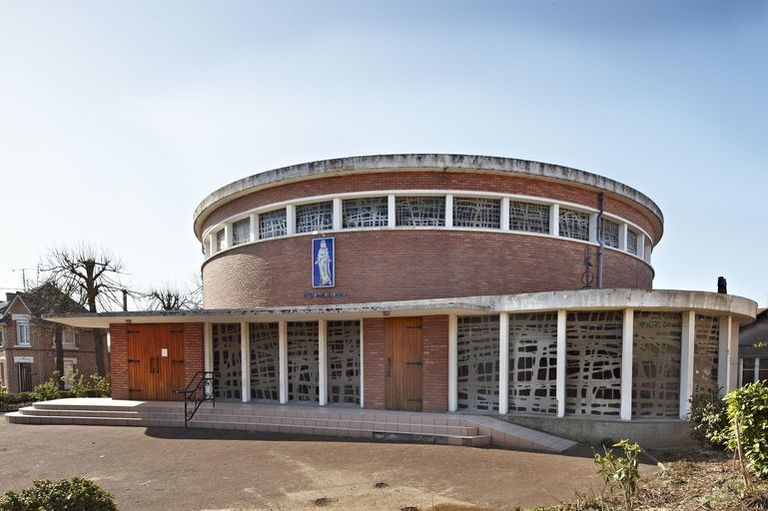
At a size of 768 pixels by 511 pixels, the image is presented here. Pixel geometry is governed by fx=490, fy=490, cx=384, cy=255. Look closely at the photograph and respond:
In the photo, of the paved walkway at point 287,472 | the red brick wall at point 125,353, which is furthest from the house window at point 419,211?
the red brick wall at point 125,353

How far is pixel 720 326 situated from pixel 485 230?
5.45 m

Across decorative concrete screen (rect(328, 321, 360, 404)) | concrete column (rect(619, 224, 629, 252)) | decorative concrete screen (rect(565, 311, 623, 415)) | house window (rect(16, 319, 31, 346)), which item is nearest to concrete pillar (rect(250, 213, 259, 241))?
decorative concrete screen (rect(328, 321, 360, 404))

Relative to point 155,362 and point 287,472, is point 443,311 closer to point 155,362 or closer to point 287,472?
point 287,472

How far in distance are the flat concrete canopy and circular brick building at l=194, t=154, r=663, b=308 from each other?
1530 millimetres

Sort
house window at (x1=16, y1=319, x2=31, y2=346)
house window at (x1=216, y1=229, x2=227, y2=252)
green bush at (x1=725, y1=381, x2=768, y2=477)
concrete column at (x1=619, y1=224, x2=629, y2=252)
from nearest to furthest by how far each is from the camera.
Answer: green bush at (x1=725, y1=381, x2=768, y2=477) < concrete column at (x1=619, y1=224, x2=629, y2=252) < house window at (x1=216, y1=229, x2=227, y2=252) < house window at (x1=16, y1=319, x2=31, y2=346)

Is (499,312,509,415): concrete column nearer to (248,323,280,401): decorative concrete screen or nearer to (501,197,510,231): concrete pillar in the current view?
(501,197,510,231): concrete pillar

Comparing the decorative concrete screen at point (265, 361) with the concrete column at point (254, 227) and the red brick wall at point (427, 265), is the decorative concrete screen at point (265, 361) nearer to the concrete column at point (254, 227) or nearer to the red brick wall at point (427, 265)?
the red brick wall at point (427, 265)

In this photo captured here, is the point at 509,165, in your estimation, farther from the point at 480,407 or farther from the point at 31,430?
the point at 31,430

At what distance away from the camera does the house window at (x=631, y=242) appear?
51.4ft

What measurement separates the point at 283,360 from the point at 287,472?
4.95m

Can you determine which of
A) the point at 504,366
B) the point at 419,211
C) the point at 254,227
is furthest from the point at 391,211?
the point at 504,366

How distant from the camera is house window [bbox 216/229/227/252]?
16.0m

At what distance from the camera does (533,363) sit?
10141mm

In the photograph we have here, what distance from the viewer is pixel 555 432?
9617 mm
